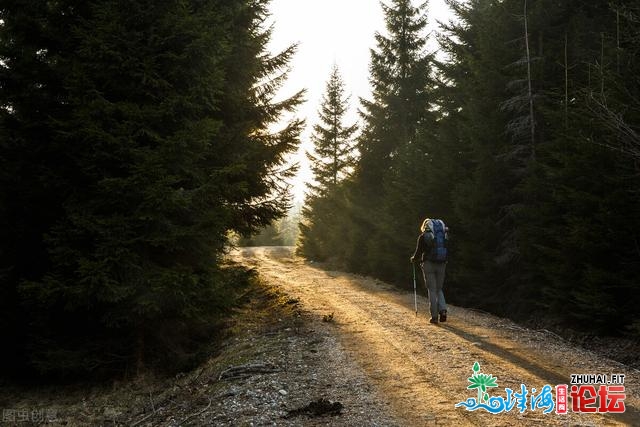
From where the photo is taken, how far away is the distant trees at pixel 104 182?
25.6ft

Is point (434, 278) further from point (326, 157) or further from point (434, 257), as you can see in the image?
point (326, 157)

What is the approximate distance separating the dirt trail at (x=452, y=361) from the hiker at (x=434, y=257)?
1.65 ft

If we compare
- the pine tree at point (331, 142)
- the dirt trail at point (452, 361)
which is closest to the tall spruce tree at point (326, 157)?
the pine tree at point (331, 142)

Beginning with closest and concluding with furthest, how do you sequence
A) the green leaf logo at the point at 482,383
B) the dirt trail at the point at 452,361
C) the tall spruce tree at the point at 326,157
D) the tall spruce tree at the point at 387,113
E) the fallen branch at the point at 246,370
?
the dirt trail at the point at 452,361, the green leaf logo at the point at 482,383, the fallen branch at the point at 246,370, the tall spruce tree at the point at 387,113, the tall spruce tree at the point at 326,157

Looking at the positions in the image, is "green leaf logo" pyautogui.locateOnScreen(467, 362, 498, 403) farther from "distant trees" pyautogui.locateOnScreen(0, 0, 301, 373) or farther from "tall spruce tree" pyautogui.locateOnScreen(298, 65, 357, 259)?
"tall spruce tree" pyautogui.locateOnScreen(298, 65, 357, 259)

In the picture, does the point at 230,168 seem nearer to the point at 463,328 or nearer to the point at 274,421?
the point at 274,421

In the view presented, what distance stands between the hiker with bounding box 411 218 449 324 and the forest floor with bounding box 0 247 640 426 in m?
0.54

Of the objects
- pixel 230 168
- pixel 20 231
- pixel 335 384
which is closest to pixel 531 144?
pixel 230 168

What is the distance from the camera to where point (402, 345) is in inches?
336

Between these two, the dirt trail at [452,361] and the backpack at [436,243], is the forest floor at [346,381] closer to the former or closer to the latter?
the dirt trail at [452,361]

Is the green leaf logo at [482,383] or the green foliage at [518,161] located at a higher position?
the green foliage at [518,161]

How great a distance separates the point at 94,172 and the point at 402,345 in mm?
→ 7205

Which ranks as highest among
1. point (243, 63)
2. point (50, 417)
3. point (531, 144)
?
point (243, 63)

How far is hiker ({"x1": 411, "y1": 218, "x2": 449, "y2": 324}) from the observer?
420 inches
